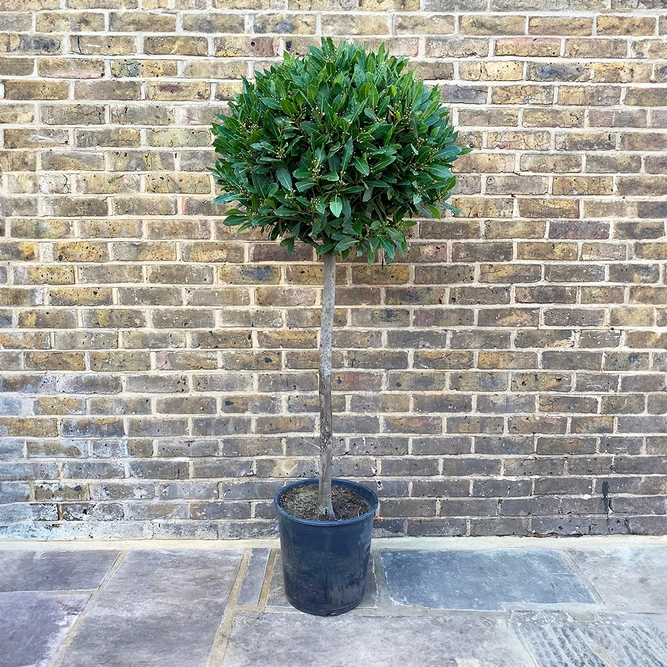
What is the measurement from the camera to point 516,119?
8.93 feet

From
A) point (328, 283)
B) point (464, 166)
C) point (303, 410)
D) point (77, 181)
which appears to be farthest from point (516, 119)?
point (77, 181)

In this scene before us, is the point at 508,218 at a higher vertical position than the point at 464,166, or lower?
lower

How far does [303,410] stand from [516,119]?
171 centimetres

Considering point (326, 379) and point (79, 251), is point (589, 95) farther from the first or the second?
point (79, 251)

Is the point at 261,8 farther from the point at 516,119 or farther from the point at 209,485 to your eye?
the point at 209,485

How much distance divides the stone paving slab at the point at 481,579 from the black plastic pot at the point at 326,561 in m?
0.24

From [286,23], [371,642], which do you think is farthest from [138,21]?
[371,642]

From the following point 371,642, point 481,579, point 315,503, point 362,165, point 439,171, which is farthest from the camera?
point 481,579

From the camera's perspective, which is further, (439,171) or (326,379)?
(326,379)

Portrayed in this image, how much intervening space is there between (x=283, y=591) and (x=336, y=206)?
65.1 inches

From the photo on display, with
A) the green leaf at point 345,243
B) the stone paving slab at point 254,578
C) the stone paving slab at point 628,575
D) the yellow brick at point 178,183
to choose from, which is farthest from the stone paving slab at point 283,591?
the yellow brick at point 178,183

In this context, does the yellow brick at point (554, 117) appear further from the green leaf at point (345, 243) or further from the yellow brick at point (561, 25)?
the green leaf at point (345, 243)

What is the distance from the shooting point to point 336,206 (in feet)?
6.52

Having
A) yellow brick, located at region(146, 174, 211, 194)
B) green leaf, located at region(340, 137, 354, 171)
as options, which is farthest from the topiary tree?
yellow brick, located at region(146, 174, 211, 194)
